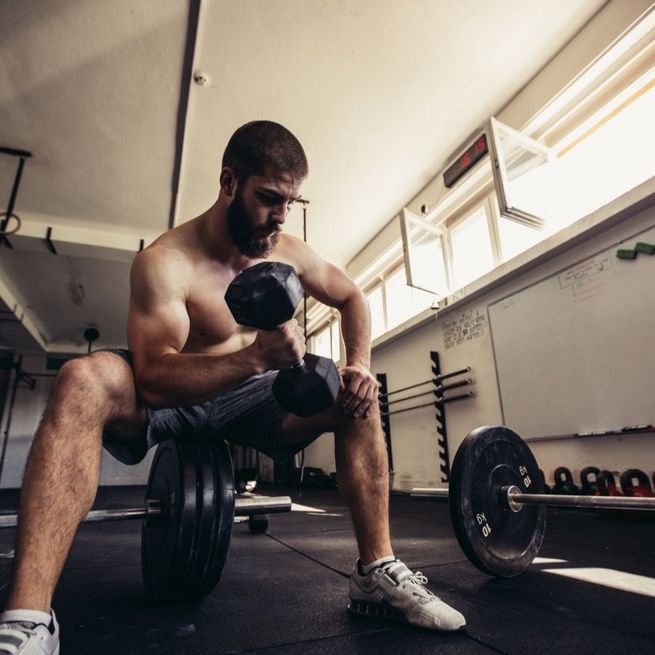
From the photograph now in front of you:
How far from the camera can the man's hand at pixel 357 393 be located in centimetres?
95

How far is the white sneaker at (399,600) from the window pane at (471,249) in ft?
9.13

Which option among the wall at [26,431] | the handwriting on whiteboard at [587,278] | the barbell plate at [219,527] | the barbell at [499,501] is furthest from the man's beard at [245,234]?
the wall at [26,431]

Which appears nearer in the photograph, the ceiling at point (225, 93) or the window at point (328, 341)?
the ceiling at point (225, 93)

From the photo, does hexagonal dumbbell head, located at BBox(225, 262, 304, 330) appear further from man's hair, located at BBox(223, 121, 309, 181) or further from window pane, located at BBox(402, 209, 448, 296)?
window pane, located at BBox(402, 209, 448, 296)

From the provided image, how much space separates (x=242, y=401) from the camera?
101 centimetres

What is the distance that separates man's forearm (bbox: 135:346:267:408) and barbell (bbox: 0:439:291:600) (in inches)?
8.1

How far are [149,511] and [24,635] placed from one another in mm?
427

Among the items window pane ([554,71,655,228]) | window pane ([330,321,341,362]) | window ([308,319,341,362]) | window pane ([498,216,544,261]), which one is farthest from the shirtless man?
window pane ([330,321,341,362])

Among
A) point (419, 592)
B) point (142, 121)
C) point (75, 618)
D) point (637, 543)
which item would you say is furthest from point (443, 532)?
point (142, 121)

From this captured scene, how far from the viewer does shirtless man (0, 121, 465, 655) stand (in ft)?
2.26

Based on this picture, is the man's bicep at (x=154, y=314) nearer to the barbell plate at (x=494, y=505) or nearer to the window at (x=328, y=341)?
the barbell plate at (x=494, y=505)

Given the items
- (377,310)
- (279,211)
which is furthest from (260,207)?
(377,310)

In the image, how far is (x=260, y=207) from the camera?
1081 millimetres

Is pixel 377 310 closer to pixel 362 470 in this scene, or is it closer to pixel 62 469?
pixel 362 470
